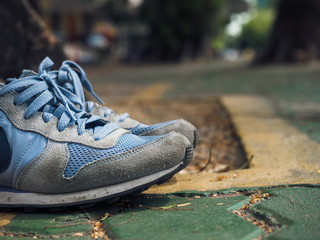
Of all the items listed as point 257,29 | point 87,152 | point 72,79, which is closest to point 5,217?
point 87,152

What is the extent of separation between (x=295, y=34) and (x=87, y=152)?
1103cm

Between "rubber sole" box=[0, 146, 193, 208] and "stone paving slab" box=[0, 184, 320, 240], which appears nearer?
"stone paving slab" box=[0, 184, 320, 240]

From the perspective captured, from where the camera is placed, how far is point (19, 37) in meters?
2.53

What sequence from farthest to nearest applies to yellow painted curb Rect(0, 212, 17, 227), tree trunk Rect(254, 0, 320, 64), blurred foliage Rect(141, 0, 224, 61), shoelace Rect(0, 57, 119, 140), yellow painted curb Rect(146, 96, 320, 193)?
blurred foliage Rect(141, 0, 224, 61), tree trunk Rect(254, 0, 320, 64), yellow painted curb Rect(146, 96, 320, 193), shoelace Rect(0, 57, 119, 140), yellow painted curb Rect(0, 212, 17, 227)

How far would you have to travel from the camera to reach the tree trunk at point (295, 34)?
10.8 meters

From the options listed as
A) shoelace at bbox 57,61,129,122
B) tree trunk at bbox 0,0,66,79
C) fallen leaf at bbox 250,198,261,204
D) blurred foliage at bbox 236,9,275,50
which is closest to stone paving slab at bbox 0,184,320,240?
fallen leaf at bbox 250,198,261,204

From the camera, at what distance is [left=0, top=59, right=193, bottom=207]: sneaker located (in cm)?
122

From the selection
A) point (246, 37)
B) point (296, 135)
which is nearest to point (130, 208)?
point (296, 135)

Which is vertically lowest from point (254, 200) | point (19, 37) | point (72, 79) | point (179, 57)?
point (254, 200)

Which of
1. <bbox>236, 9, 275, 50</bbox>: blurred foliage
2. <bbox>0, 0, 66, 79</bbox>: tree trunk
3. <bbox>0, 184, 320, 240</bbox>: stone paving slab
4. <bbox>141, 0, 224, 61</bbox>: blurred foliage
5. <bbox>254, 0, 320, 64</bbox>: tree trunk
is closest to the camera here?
<bbox>0, 184, 320, 240</bbox>: stone paving slab

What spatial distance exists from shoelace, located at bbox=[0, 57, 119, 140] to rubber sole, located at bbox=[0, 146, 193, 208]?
0.18 m
